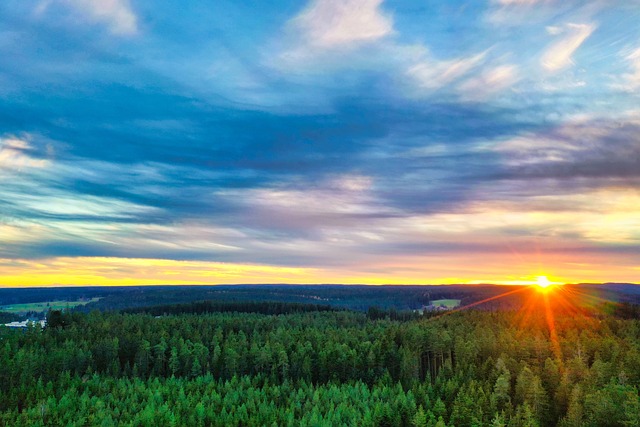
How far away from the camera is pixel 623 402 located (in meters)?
82.2

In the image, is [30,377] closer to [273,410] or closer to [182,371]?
[182,371]

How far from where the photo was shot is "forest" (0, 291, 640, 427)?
3531 inches

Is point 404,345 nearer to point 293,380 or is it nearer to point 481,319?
point 293,380

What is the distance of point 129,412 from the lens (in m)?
97.1

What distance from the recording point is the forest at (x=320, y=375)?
89.7m

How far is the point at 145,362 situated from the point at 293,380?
42.8m

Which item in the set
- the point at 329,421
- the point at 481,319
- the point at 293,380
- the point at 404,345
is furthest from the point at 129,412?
the point at 481,319

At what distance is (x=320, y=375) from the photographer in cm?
13838

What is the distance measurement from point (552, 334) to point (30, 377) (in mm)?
140514

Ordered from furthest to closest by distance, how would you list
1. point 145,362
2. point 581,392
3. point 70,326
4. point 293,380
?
point 70,326 → point 145,362 → point 293,380 → point 581,392

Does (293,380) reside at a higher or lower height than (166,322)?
lower

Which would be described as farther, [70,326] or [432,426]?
[70,326]

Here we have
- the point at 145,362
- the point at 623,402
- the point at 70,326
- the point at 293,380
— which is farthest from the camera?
the point at 70,326

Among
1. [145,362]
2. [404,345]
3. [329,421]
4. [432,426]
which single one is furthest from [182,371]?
[432,426]
